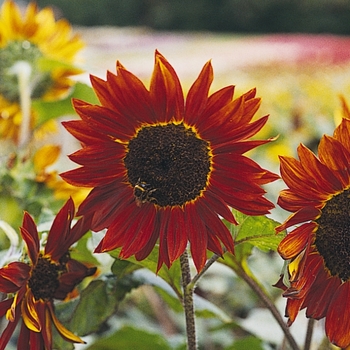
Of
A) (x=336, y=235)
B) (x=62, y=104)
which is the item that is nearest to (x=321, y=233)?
(x=336, y=235)

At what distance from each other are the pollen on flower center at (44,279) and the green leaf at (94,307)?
0.14 feet

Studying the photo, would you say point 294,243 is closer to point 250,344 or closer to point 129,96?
point 129,96

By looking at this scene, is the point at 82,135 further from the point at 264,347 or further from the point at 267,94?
the point at 267,94

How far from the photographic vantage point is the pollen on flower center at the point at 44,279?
31 cm

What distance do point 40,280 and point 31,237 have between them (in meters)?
0.03

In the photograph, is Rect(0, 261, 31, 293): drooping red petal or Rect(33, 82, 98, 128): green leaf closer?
Rect(0, 261, 31, 293): drooping red petal

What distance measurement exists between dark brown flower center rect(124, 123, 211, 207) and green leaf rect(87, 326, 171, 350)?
21 centimetres

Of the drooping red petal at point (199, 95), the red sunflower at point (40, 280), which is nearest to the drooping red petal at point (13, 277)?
the red sunflower at point (40, 280)

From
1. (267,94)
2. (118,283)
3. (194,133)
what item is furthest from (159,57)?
(267,94)

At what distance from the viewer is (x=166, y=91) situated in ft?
0.90

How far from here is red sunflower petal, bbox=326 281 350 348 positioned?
270 mm

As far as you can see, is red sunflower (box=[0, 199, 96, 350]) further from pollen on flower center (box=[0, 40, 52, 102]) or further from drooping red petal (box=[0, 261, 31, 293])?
pollen on flower center (box=[0, 40, 52, 102])

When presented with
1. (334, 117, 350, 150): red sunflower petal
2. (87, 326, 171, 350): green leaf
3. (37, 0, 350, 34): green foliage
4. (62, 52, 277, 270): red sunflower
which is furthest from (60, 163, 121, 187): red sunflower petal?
(37, 0, 350, 34): green foliage

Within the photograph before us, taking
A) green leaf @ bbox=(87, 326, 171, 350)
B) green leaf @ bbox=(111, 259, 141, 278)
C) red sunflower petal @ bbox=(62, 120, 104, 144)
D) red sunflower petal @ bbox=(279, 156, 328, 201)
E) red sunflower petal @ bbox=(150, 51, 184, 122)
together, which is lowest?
green leaf @ bbox=(87, 326, 171, 350)
